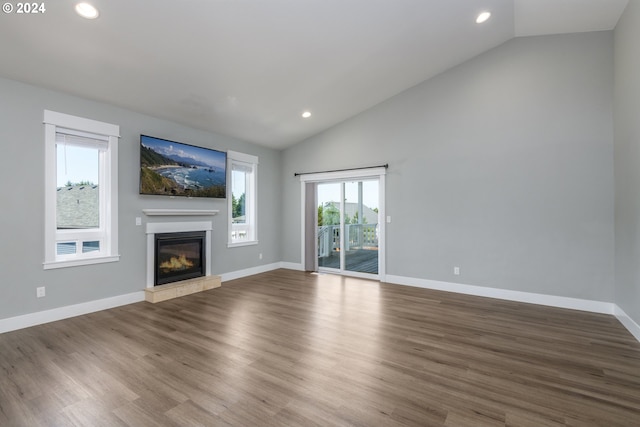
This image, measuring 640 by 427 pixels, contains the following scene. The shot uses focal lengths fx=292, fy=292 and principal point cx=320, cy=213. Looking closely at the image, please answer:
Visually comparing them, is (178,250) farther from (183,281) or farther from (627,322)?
(627,322)

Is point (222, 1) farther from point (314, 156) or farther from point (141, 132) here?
point (314, 156)

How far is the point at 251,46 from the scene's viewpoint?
3465 mm

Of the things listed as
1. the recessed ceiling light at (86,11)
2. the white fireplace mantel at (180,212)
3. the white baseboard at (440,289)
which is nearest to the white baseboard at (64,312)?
the white baseboard at (440,289)

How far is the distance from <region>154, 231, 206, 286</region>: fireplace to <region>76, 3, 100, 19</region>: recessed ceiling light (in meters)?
2.89

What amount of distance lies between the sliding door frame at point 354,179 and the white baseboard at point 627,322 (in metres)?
3.17

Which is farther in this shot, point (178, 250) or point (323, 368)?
point (178, 250)

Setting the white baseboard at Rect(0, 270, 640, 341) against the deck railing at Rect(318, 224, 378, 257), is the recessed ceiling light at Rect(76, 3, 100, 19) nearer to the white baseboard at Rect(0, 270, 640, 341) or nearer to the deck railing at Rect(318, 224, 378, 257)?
the white baseboard at Rect(0, 270, 640, 341)

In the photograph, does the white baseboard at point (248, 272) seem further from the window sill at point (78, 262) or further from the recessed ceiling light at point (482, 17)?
the recessed ceiling light at point (482, 17)

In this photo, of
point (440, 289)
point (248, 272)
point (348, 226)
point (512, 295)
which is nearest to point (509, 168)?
point (512, 295)

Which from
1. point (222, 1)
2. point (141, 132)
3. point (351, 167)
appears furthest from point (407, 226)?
point (141, 132)

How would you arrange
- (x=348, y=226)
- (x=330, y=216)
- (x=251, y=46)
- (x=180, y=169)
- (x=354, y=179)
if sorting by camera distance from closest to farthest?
(x=251, y=46), (x=180, y=169), (x=354, y=179), (x=348, y=226), (x=330, y=216)

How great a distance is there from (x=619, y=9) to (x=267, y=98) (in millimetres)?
4638

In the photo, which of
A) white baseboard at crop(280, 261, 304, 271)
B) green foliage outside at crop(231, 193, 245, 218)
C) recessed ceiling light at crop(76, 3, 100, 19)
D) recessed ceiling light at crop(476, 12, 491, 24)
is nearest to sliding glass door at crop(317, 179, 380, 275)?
white baseboard at crop(280, 261, 304, 271)

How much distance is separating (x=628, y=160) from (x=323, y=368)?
411 centimetres
